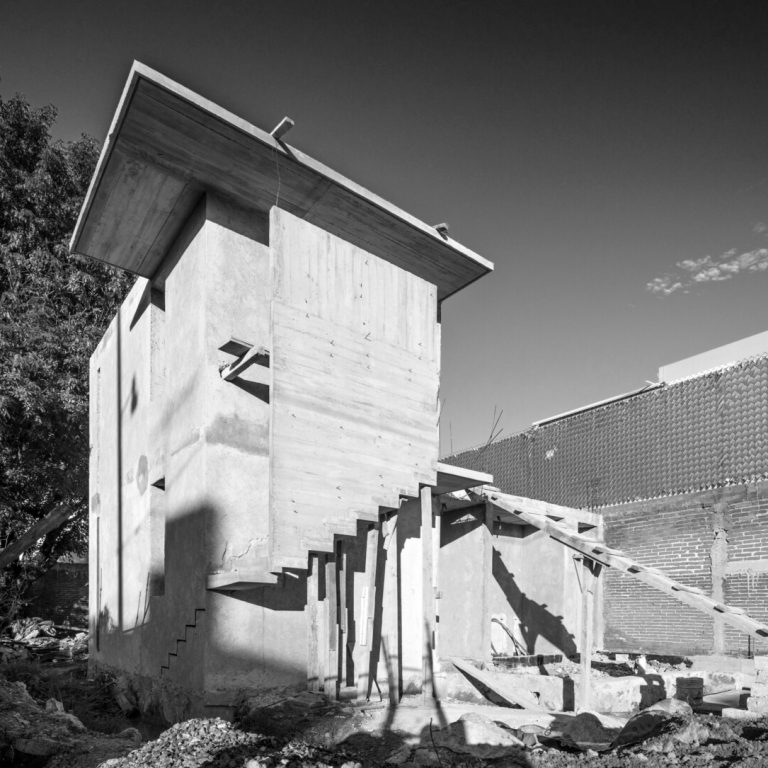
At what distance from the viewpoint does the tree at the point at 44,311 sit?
54.3ft

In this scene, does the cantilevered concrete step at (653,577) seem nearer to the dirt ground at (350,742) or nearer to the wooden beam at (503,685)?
the dirt ground at (350,742)

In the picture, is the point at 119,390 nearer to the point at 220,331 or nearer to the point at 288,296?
the point at 220,331

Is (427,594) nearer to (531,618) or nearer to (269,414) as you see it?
(269,414)

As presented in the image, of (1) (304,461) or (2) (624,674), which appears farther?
(2) (624,674)

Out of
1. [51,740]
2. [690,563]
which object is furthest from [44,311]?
[690,563]

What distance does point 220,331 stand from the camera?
10.0 metres

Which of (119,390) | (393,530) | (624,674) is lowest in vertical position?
(624,674)

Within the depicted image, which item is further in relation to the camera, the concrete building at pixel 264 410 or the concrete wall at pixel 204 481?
the concrete wall at pixel 204 481

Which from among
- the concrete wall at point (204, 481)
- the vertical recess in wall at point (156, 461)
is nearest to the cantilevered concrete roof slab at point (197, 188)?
the concrete wall at point (204, 481)

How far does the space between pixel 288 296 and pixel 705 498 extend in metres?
11.5

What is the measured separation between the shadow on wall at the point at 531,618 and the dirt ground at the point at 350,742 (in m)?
6.88

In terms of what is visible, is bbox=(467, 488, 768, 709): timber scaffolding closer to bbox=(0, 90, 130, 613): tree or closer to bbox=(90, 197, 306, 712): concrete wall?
bbox=(90, 197, 306, 712): concrete wall

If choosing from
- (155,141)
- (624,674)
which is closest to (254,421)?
(155,141)

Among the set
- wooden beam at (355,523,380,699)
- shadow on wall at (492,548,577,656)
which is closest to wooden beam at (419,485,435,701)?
wooden beam at (355,523,380,699)
